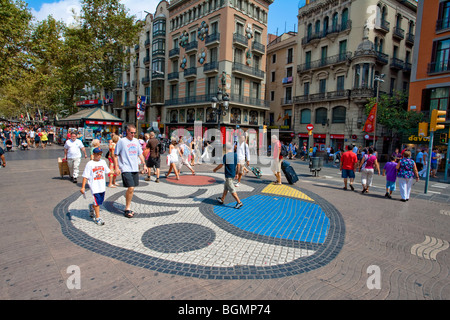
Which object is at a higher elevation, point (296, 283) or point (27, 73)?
point (27, 73)

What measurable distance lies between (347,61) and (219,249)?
97.3ft

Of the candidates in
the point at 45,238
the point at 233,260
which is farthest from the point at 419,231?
the point at 45,238

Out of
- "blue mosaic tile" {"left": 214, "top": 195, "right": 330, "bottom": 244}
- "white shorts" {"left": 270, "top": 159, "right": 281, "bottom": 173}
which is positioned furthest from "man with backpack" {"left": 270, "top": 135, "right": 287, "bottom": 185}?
"blue mosaic tile" {"left": 214, "top": 195, "right": 330, "bottom": 244}

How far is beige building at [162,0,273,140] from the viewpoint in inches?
1179

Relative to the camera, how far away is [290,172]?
10.2 meters

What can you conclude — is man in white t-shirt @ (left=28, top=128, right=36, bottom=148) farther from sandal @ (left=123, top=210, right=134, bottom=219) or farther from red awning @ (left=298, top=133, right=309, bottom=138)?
red awning @ (left=298, top=133, right=309, bottom=138)

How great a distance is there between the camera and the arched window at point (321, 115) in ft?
98.0

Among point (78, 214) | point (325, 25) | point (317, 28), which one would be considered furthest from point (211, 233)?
point (317, 28)

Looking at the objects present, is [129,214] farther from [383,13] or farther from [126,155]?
[383,13]

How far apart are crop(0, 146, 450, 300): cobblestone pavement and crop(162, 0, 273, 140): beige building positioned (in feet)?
74.6

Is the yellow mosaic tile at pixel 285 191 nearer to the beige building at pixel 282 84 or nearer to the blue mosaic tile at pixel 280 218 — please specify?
the blue mosaic tile at pixel 280 218

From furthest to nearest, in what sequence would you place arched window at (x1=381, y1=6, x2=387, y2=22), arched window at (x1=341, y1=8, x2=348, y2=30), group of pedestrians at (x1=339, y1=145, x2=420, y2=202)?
arched window at (x1=341, y1=8, x2=348, y2=30) → arched window at (x1=381, y1=6, x2=387, y2=22) → group of pedestrians at (x1=339, y1=145, x2=420, y2=202)
